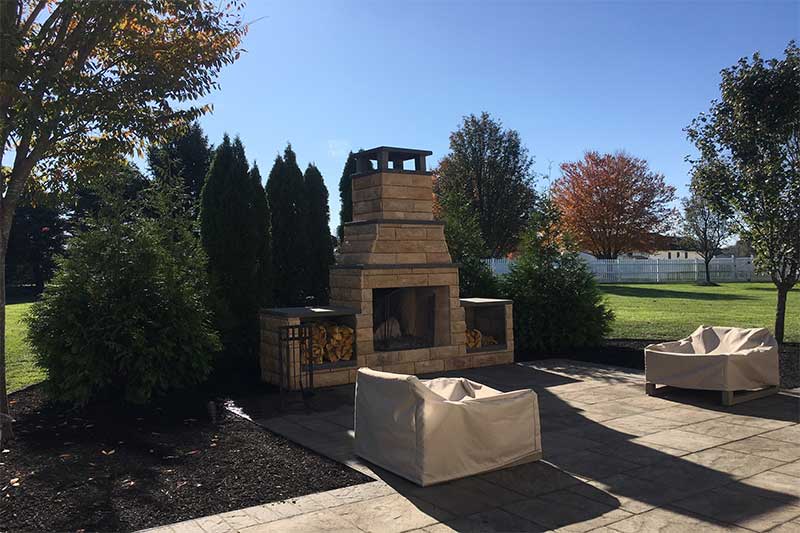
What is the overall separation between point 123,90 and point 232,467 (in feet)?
12.3

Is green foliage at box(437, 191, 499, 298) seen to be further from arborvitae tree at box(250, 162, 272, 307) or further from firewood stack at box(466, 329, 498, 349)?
arborvitae tree at box(250, 162, 272, 307)

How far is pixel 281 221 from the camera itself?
36.9 ft

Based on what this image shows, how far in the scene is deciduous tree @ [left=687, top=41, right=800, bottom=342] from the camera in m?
10.6

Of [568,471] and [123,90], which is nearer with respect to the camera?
[568,471]

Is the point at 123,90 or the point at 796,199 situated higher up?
the point at 123,90

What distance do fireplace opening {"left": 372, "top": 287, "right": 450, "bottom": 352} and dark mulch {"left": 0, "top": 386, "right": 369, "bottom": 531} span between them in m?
3.17

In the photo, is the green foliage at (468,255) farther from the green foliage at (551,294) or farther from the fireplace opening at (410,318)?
the fireplace opening at (410,318)

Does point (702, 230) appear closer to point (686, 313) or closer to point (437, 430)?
point (686, 313)

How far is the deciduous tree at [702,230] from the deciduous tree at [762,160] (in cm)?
2483

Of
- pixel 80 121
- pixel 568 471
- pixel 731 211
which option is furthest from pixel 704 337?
pixel 80 121

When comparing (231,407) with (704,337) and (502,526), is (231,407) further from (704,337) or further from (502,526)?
(704,337)

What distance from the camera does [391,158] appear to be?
911cm

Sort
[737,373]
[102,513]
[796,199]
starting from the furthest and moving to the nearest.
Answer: [796,199] → [737,373] → [102,513]

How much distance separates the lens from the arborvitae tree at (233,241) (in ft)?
32.0
